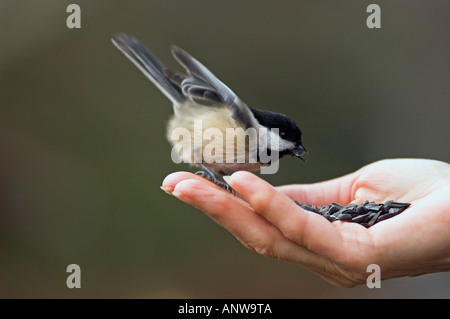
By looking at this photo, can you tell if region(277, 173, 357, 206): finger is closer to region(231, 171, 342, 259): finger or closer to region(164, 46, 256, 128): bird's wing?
region(164, 46, 256, 128): bird's wing

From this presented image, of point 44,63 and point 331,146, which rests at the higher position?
point 44,63

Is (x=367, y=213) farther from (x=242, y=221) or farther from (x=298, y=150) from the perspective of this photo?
(x=242, y=221)

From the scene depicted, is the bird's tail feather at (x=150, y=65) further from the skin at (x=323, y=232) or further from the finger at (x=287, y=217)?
the finger at (x=287, y=217)

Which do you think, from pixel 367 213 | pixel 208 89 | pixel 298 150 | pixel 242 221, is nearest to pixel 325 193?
pixel 298 150

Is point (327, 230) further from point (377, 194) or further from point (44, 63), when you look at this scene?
point (44, 63)

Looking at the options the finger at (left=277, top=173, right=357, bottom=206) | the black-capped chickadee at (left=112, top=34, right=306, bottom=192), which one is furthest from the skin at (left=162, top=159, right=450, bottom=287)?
the finger at (left=277, top=173, right=357, bottom=206)

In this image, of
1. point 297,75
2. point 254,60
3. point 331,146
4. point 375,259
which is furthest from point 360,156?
point 375,259
